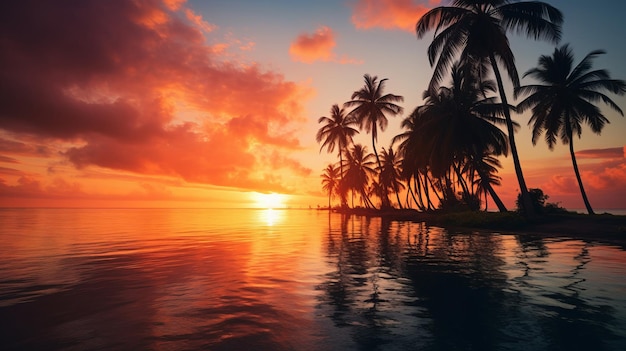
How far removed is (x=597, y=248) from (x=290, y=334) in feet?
52.1

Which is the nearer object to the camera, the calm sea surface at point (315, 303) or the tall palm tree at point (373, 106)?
the calm sea surface at point (315, 303)

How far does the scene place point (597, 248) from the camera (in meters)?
13.8

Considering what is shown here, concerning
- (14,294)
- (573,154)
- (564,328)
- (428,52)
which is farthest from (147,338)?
(573,154)

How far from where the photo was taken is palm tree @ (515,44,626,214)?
26.9 m

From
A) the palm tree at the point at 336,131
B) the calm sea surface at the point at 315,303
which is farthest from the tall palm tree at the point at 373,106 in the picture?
the calm sea surface at the point at 315,303

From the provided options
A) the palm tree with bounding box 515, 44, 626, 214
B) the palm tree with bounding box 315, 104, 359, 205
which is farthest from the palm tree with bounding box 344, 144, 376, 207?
the palm tree with bounding box 515, 44, 626, 214

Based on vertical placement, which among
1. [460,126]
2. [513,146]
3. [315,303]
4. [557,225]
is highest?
[460,126]

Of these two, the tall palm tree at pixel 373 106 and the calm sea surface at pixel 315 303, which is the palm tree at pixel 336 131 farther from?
the calm sea surface at pixel 315 303

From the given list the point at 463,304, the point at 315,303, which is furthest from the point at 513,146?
the point at 315,303

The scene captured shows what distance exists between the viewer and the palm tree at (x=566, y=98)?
88.3 feet

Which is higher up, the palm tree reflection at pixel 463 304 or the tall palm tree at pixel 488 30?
the tall palm tree at pixel 488 30

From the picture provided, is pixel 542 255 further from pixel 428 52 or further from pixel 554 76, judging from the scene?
pixel 554 76

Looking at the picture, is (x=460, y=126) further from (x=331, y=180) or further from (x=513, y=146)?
(x=331, y=180)

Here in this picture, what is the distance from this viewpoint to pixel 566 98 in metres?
27.9
